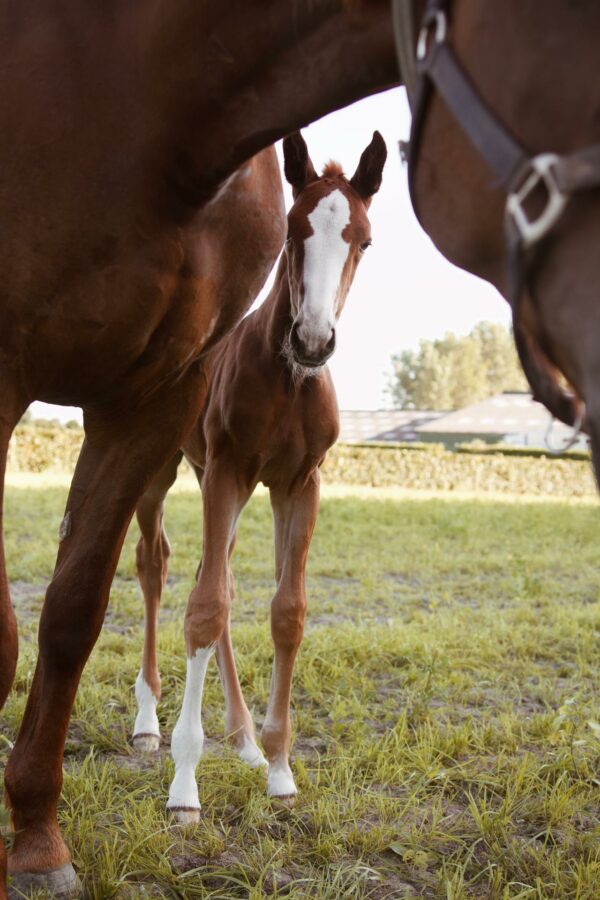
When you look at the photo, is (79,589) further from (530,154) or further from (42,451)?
(42,451)

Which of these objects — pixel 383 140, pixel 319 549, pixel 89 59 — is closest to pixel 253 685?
pixel 383 140

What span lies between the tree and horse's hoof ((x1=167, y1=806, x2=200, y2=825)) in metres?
59.0

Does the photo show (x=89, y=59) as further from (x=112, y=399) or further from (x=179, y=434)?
(x=179, y=434)

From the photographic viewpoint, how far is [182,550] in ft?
25.0

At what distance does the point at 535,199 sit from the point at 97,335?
1.02 m

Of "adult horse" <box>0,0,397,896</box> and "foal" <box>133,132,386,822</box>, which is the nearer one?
"adult horse" <box>0,0,397,896</box>

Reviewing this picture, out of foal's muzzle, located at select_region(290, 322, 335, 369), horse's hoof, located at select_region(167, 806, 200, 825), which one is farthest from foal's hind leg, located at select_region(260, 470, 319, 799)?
foal's muzzle, located at select_region(290, 322, 335, 369)

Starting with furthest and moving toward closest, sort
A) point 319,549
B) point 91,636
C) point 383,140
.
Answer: point 319,549 → point 383,140 → point 91,636

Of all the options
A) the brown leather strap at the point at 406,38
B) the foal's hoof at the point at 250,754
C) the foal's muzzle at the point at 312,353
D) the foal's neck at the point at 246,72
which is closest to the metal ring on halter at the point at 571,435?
the brown leather strap at the point at 406,38

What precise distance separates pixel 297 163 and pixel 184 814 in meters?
2.33

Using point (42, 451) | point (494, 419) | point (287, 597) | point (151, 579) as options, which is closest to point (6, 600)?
point (287, 597)

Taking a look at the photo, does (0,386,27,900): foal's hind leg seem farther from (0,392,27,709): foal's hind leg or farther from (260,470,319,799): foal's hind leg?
A: (260,470,319,799): foal's hind leg

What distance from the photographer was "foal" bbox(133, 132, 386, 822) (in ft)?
9.40

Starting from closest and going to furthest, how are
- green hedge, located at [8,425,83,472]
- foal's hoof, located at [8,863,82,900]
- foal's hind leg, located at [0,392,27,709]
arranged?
foal's hind leg, located at [0,392,27,709] < foal's hoof, located at [8,863,82,900] < green hedge, located at [8,425,83,472]
